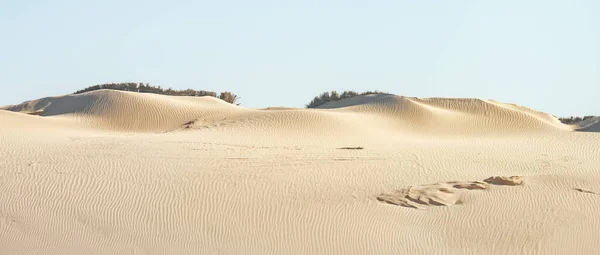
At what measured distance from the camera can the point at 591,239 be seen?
398 inches

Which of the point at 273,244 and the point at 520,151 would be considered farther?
the point at 520,151

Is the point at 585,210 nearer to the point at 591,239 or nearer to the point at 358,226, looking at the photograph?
the point at 591,239

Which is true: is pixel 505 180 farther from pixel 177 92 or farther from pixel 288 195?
pixel 177 92

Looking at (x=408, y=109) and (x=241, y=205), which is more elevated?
(x=408, y=109)

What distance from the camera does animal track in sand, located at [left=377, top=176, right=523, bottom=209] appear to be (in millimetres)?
10961

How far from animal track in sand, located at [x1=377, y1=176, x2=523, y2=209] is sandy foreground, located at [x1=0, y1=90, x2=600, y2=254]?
0.08 ft

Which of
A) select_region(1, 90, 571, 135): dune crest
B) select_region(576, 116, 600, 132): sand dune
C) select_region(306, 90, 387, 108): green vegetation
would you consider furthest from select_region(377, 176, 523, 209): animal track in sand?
select_region(306, 90, 387, 108): green vegetation

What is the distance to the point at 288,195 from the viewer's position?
11062 millimetres

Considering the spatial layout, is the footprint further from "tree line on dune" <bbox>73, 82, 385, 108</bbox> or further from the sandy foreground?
"tree line on dune" <bbox>73, 82, 385, 108</bbox>

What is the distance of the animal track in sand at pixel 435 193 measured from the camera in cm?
1096

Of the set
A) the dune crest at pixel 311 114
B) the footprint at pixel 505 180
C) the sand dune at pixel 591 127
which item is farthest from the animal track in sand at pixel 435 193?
the sand dune at pixel 591 127

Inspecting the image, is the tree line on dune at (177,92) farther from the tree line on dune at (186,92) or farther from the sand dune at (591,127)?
the sand dune at (591,127)

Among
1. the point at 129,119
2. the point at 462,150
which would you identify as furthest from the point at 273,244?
the point at 129,119

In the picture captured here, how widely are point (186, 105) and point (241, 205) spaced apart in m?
11.1
